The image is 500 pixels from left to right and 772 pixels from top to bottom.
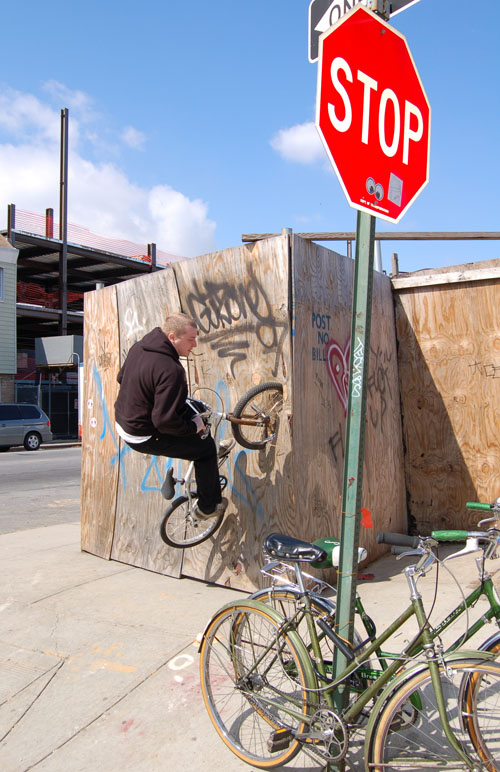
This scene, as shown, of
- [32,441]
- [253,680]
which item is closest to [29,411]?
[32,441]

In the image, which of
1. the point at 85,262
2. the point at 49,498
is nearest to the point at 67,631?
the point at 49,498

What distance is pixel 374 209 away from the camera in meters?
2.52

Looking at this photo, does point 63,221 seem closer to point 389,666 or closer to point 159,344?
point 159,344

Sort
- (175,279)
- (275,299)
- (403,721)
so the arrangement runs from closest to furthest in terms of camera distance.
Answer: (403,721) → (275,299) → (175,279)

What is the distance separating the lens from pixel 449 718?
237cm

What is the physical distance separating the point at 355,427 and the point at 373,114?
1.30 m

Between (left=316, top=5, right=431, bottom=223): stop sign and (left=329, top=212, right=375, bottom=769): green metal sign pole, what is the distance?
0.61ft

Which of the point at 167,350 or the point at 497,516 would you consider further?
the point at 167,350

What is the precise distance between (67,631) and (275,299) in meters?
2.75

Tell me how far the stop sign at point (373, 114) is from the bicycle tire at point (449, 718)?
1785 mm

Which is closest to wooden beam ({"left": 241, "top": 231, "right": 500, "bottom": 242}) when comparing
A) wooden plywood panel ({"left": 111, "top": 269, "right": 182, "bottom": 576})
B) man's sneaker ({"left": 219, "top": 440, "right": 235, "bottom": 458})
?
wooden plywood panel ({"left": 111, "top": 269, "right": 182, "bottom": 576})

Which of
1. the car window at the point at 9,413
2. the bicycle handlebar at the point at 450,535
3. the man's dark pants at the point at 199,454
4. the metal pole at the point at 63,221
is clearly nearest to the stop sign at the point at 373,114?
the bicycle handlebar at the point at 450,535

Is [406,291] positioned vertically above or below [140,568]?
above

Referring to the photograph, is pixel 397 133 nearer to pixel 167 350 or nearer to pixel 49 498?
pixel 167 350
